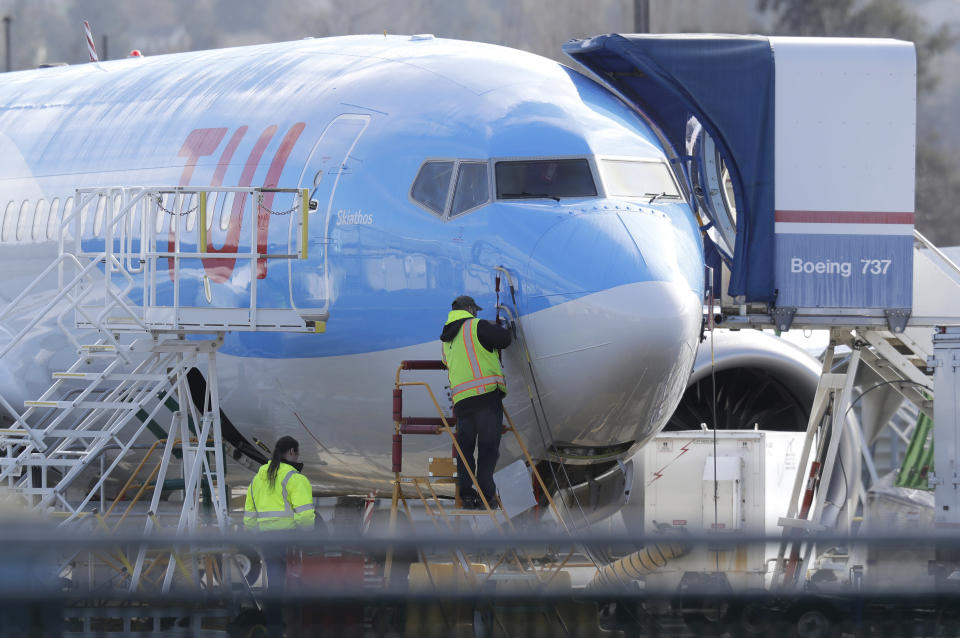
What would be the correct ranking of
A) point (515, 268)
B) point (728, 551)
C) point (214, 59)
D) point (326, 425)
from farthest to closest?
point (214, 59) < point (326, 425) < point (515, 268) < point (728, 551)

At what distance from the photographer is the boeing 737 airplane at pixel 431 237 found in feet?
32.1

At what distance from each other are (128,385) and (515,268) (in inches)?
160

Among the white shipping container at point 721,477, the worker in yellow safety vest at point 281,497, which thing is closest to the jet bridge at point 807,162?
the white shipping container at point 721,477

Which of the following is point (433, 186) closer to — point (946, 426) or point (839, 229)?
point (839, 229)

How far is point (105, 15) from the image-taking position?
59.8 metres

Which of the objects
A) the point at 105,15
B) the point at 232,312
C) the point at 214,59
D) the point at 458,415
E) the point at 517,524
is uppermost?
the point at 105,15

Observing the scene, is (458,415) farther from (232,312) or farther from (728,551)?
(728,551)

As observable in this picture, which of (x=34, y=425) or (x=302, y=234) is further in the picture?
(x=34, y=425)

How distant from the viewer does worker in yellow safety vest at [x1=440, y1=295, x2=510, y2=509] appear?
9.66m

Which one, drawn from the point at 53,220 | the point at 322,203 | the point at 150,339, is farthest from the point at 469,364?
the point at 53,220

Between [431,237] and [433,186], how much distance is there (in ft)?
1.28

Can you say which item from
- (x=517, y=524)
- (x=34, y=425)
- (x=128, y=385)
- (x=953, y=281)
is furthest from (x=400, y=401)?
(x=953, y=281)

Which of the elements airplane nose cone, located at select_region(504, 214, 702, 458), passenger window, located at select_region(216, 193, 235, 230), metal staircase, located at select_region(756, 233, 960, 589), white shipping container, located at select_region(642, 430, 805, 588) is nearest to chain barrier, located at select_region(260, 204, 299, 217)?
passenger window, located at select_region(216, 193, 235, 230)

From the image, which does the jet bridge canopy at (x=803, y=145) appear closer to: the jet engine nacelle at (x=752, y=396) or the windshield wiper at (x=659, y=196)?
the jet engine nacelle at (x=752, y=396)
